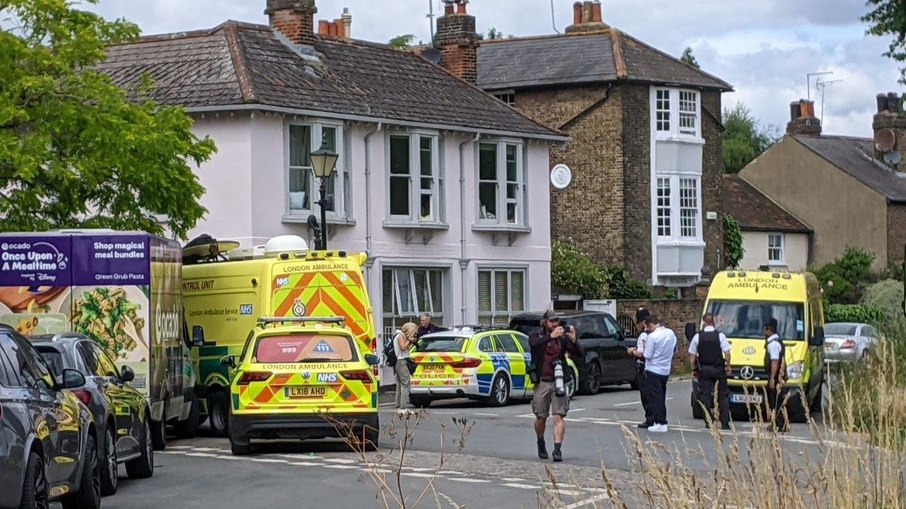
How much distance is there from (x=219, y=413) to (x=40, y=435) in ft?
40.0

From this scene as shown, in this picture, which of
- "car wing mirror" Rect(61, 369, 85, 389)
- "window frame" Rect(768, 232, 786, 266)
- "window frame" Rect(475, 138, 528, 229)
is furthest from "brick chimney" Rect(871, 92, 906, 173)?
"car wing mirror" Rect(61, 369, 85, 389)

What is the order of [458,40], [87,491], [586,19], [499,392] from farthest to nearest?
1. [586,19]
2. [458,40]
3. [499,392]
4. [87,491]

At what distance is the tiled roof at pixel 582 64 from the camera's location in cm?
4869

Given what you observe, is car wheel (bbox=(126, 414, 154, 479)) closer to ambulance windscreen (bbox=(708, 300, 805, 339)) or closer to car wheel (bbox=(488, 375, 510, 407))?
ambulance windscreen (bbox=(708, 300, 805, 339))

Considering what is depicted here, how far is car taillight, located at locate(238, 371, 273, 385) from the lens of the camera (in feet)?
66.3

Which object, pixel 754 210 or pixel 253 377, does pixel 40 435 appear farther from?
pixel 754 210

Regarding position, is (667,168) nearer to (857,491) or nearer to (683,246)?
(683,246)

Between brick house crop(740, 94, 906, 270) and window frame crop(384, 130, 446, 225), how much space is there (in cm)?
2943

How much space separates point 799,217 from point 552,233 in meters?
20.8

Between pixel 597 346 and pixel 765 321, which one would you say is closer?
pixel 765 321

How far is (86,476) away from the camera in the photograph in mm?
14469

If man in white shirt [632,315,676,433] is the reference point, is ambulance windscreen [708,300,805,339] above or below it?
above

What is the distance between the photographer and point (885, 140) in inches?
2719

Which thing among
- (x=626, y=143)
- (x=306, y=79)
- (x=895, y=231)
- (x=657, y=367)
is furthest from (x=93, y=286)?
(x=895, y=231)
